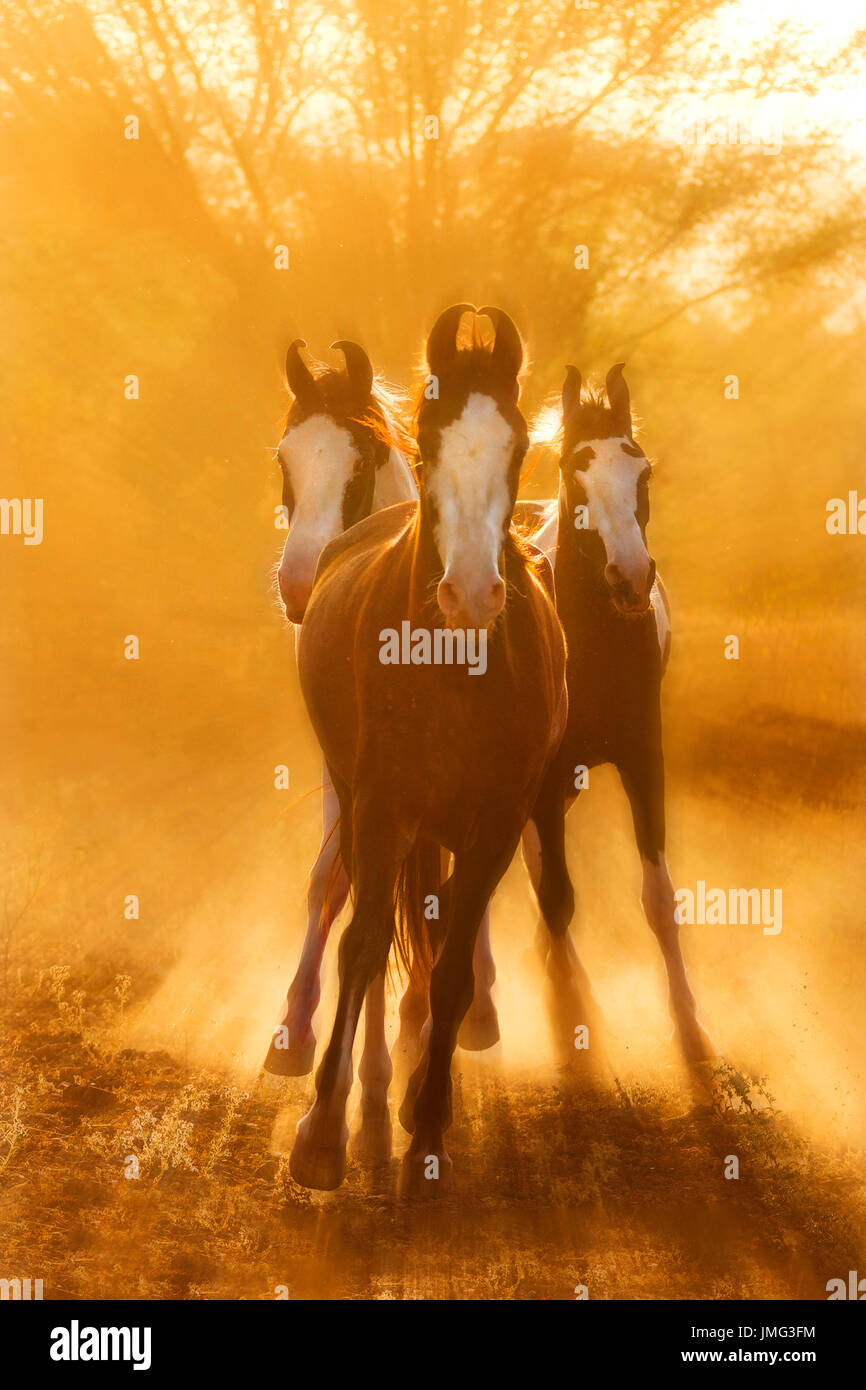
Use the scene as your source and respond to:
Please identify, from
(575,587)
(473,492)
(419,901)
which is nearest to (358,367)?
(575,587)

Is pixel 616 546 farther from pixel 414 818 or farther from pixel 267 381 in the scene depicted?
pixel 267 381

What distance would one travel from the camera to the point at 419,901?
5.26 metres

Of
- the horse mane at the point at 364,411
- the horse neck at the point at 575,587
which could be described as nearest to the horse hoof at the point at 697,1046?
the horse neck at the point at 575,587

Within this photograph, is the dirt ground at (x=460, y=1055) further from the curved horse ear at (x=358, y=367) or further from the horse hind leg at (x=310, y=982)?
the curved horse ear at (x=358, y=367)

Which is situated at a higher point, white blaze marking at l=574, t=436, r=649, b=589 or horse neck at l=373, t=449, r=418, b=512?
horse neck at l=373, t=449, r=418, b=512

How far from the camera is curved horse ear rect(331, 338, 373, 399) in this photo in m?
5.48

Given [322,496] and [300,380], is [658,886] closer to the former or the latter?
[322,496]

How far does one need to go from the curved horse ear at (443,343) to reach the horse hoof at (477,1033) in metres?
3.52

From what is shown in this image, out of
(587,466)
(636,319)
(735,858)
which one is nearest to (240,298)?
(636,319)

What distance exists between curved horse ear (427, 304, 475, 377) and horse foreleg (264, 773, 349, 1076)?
266 centimetres

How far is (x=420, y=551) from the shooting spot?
4141mm

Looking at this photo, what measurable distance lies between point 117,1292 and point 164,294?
8.56 meters

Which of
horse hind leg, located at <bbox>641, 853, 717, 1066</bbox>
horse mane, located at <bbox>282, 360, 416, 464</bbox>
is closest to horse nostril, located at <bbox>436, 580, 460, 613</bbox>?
horse mane, located at <bbox>282, 360, 416, 464</bbox>

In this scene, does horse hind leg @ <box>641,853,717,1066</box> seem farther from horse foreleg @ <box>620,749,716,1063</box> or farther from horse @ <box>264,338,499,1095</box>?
horse @ <box>264,338,499,1095</box>
